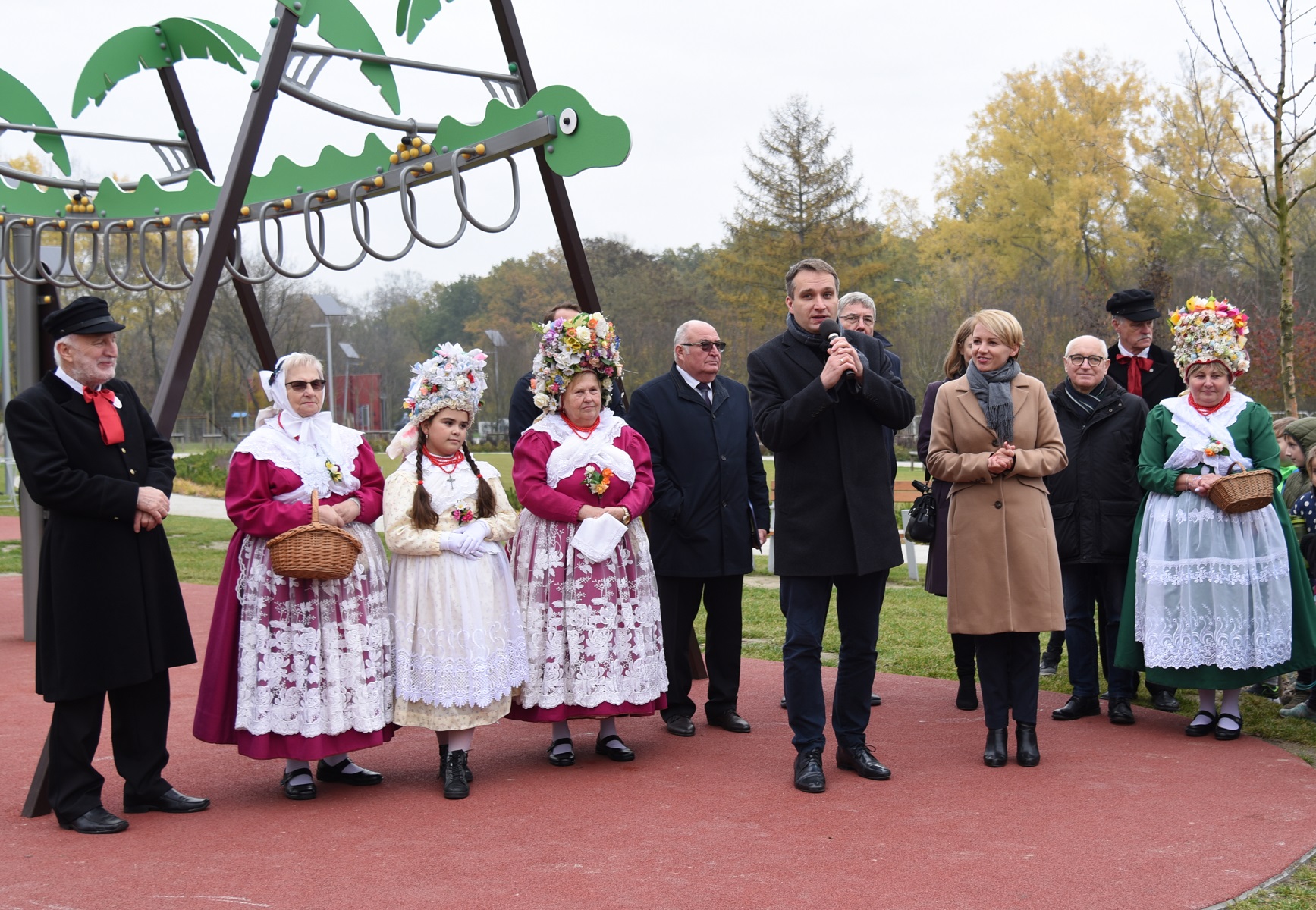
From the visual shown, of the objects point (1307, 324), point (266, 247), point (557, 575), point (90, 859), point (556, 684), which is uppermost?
point (1307, 324)

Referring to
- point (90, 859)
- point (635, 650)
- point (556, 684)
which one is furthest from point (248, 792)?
point (635, 650)

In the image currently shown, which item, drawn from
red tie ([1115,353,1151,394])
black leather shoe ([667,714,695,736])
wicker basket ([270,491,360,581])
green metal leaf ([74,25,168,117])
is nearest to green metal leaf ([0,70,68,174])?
green metal leaf ([74,25,168,117])

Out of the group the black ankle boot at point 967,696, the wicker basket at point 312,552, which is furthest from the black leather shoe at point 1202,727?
the wicker basket at point 312,552

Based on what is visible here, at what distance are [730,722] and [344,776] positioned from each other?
1.93 m

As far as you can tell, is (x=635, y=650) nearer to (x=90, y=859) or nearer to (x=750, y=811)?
(x=750, y=811)

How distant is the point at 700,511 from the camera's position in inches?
235

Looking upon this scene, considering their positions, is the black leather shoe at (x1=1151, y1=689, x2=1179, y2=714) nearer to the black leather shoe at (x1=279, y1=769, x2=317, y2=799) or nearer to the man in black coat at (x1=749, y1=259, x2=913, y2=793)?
the man in black coat at (x1=749, y1=259, x2=913, y2=793)

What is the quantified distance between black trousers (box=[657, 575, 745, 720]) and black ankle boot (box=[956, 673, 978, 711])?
1249 millimetres

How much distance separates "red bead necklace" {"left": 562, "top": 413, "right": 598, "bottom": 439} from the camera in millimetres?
5566

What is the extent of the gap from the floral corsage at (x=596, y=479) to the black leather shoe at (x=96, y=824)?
229 centimetres

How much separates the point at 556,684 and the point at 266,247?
3.37 meters

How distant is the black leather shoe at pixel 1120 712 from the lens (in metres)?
6.00

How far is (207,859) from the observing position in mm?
4141

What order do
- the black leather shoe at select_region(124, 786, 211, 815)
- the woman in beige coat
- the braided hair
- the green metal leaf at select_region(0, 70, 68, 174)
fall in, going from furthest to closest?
the green metal leaf at select_region(0, 70, 68, 174)
the braided hair
the woman in beige coat
the black leather shoe at select_region(124, 786, 211, 815)
